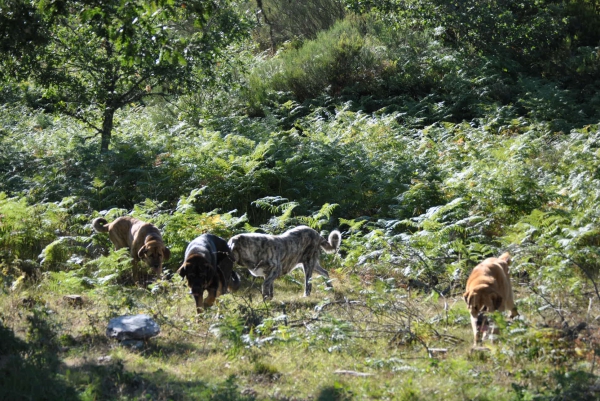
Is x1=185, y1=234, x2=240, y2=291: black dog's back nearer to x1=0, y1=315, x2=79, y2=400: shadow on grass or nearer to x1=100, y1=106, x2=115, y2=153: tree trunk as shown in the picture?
x1=0, y1=315, x2=79, y2=400: shadow on grass

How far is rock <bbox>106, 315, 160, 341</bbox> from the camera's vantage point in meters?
8.00

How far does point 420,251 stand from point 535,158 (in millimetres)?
5127

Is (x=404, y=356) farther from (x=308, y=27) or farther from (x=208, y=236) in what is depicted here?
(x=308, y=27)

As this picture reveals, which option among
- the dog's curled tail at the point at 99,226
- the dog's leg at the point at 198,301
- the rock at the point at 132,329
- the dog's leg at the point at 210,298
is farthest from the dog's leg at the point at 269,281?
the dog's curled tail at the point at 99,226

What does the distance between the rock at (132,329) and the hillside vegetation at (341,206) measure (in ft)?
0.61

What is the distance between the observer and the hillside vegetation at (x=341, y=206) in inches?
275

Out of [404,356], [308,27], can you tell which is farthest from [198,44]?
[308,27]

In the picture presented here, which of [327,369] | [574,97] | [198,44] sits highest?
[198,44]

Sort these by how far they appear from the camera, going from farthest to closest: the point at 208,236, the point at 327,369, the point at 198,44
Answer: the point at 198,44, the point at 208,236, the point at 327,369

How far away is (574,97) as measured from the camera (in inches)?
833

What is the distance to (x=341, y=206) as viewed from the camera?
15.2 meters

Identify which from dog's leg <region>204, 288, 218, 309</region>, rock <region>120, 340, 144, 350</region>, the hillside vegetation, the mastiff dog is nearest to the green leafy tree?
the hillside vegetation

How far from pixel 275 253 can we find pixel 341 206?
509 cm

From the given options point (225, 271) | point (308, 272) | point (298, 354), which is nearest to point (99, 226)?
point (225, 271)
